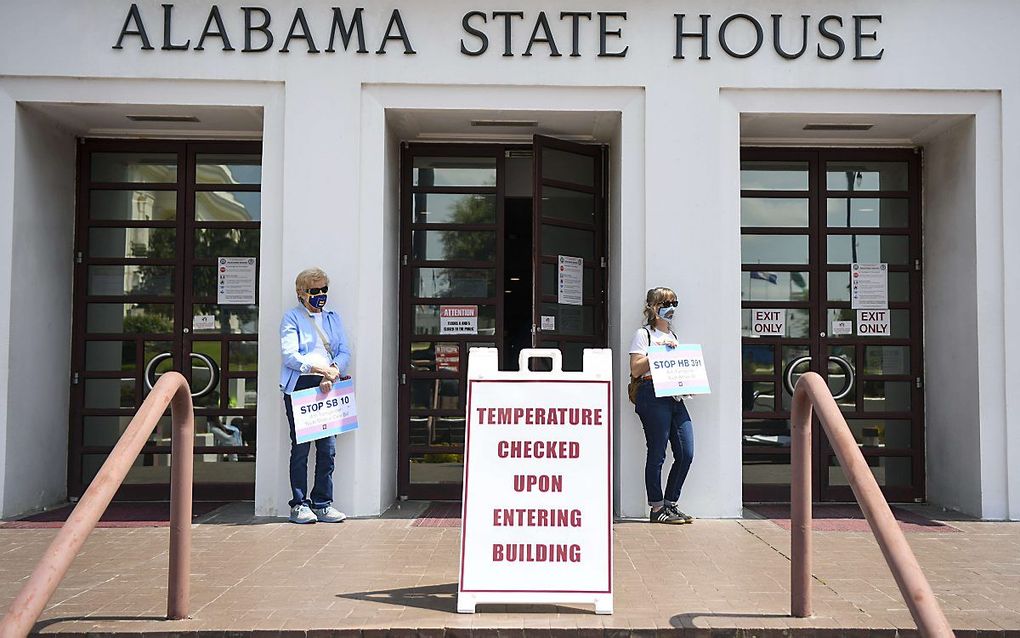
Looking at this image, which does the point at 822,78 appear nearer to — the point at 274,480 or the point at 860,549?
the point at 860,549

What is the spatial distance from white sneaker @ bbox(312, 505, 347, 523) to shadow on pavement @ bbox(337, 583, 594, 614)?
229 centimetres

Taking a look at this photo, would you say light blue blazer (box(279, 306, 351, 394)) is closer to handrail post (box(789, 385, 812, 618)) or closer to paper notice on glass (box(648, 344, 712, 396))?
paper notice on glass (box(648, 344, 712, 396))

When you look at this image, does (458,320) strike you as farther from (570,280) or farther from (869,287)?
(869,287)

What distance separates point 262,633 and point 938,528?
5638 millimetres

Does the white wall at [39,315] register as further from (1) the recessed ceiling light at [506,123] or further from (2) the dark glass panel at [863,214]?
(2) the dark glass panel at [863,214]

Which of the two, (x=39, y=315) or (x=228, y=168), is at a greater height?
(x=228, y=168)

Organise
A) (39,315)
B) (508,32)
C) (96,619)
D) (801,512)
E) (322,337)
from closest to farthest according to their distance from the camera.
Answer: (96,619)
(801,512)
(322,337)
(508,32)
(39,315)

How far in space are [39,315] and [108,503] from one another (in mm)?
4968

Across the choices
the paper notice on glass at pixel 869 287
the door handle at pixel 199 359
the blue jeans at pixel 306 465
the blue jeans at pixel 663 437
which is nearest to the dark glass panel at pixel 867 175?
the paper notice on glass at pixel 869 287

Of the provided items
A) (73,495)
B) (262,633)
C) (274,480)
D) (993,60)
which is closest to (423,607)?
(262,633)

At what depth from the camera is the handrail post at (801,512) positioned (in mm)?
5051

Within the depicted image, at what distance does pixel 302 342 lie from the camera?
775cm

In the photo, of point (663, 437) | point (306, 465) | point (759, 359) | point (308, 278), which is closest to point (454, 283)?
point (308, 278)

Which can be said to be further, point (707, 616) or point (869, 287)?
point (869, 287)
